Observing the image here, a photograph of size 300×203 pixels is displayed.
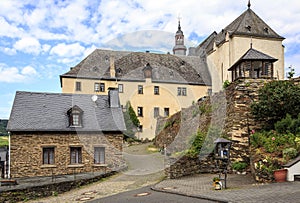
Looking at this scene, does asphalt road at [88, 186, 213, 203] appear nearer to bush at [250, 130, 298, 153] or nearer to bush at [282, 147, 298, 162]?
bush at [282, 147, 298, 162]

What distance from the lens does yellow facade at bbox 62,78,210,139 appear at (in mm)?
39969

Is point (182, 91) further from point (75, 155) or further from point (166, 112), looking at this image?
point (75, 155)

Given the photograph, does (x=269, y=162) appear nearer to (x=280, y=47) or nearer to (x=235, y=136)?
(x=235, y=136)

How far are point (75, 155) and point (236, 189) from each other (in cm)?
1194

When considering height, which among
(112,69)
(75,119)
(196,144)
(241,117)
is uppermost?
(112,69)

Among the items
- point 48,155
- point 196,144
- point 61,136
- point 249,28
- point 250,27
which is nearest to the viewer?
point 196,144

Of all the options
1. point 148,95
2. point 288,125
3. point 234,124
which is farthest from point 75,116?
point 148,95

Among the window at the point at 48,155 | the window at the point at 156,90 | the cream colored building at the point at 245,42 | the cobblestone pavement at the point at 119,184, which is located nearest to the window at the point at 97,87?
the window at the point at 156,90

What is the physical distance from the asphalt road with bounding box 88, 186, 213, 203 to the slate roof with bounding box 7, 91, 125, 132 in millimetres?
8463

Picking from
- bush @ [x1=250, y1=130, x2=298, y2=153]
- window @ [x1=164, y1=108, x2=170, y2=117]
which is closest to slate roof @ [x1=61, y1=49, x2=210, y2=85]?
window @ [x1=164, y1=108, x2=170, y2=117]

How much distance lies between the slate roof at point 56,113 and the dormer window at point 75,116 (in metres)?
0.29

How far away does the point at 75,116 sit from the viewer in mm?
21203

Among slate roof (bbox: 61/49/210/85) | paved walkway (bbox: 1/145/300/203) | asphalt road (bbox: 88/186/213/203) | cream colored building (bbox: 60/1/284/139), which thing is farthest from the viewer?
slate roof (bbox: 61/49/210/85)

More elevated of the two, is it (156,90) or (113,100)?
(156,90)
